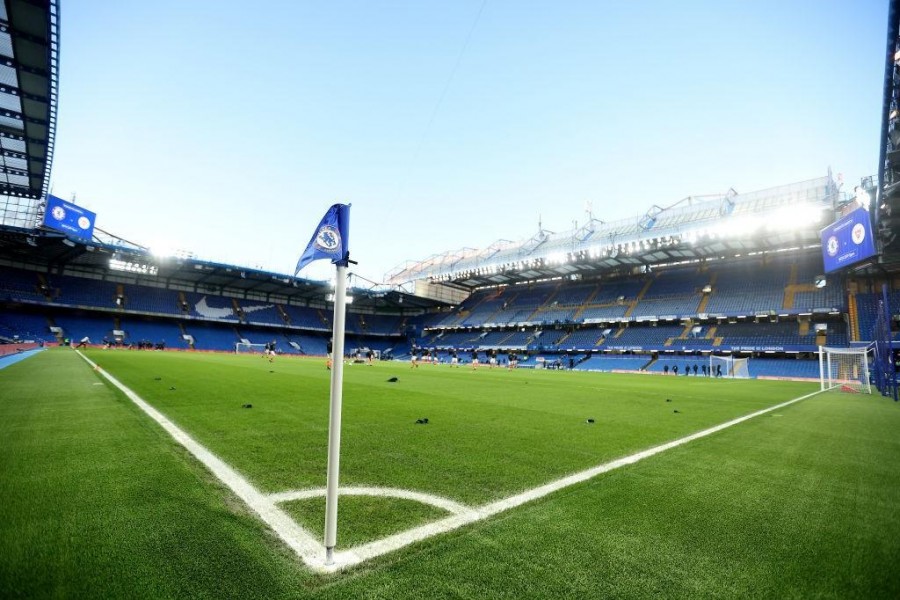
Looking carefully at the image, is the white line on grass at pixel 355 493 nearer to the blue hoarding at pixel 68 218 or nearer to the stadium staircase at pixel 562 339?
the blue hoarding at pixel 68 218

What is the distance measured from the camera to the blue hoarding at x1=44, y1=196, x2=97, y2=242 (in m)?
36.6

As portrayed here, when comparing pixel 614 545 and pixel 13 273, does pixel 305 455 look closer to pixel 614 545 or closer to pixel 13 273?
pixel 614 545

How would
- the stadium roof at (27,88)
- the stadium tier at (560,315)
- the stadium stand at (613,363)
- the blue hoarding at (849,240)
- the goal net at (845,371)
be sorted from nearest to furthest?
1. the stadium roof at (27,88)
2. the blue hoarding at (849,240)
3. the goal net at (845,371)
4. the stadium tier at (560,315)
5. the stadium stand at (613,363)

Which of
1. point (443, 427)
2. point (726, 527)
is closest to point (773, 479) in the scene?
point (726, 527)

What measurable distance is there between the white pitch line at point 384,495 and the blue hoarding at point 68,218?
1818 inches

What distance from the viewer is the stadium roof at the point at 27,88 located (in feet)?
46.0

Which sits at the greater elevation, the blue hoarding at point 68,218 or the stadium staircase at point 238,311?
the blue hoarding at point 68,218

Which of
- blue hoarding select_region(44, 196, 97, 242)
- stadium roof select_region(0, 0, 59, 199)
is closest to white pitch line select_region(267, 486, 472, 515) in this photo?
stadium roof select_region(0, 0, 59, 199)

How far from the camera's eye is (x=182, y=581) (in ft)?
7.38

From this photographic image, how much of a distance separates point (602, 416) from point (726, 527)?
6187mm

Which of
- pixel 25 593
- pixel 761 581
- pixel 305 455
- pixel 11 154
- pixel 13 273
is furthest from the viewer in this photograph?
pixel 13 273

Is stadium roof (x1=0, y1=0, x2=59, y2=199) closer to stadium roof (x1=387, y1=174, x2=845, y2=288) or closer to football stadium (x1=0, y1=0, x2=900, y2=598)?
football stadium (x1=0, y1=0, x2=900, y2=598)

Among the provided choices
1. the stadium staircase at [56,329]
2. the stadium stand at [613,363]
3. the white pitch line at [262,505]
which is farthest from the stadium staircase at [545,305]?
the white pitch line at [262,505]

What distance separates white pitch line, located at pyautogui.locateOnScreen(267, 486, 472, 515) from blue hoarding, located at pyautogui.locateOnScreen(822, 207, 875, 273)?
26.8m
